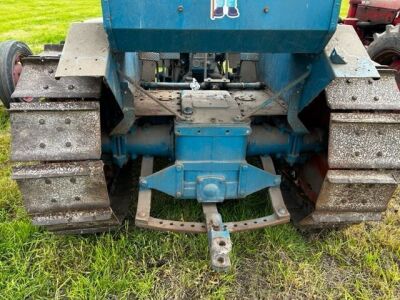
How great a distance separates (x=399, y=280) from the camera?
7.84ft

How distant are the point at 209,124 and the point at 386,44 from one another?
2.35 m

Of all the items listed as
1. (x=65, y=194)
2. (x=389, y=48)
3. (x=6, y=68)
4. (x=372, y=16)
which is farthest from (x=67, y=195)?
(x=372, y=16)

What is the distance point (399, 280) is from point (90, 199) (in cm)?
178

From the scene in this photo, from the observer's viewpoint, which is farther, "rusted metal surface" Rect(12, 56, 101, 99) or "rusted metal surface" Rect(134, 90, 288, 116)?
"rusted metal surface" Rect(134, 90, 288, 116)

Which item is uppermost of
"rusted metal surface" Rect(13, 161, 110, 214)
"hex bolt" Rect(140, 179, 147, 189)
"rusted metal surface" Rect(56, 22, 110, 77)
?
"rusted metal surface" Rect(56, 22, 110, 77)

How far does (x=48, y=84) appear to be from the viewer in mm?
2115

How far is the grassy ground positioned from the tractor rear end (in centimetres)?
17

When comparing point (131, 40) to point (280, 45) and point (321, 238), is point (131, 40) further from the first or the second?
point (321, 238)

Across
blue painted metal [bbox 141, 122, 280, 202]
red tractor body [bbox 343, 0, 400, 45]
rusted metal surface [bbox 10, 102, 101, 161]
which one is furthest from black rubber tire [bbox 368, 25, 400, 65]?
rusted metal surface [bbox 10, 102, 101, 161]

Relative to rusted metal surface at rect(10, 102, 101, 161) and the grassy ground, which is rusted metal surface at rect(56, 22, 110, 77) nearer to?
rusted metal surface at rect(10, 102, 101, 161)

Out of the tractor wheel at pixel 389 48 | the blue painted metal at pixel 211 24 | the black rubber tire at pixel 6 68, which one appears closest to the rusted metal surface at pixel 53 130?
the blue painted metal at pixel 211 24

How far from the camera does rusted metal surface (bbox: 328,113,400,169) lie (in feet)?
7.07

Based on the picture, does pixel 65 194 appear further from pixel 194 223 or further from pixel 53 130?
pixel 194 223

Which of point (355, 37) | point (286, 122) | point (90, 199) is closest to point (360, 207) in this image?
point (286, 122)
